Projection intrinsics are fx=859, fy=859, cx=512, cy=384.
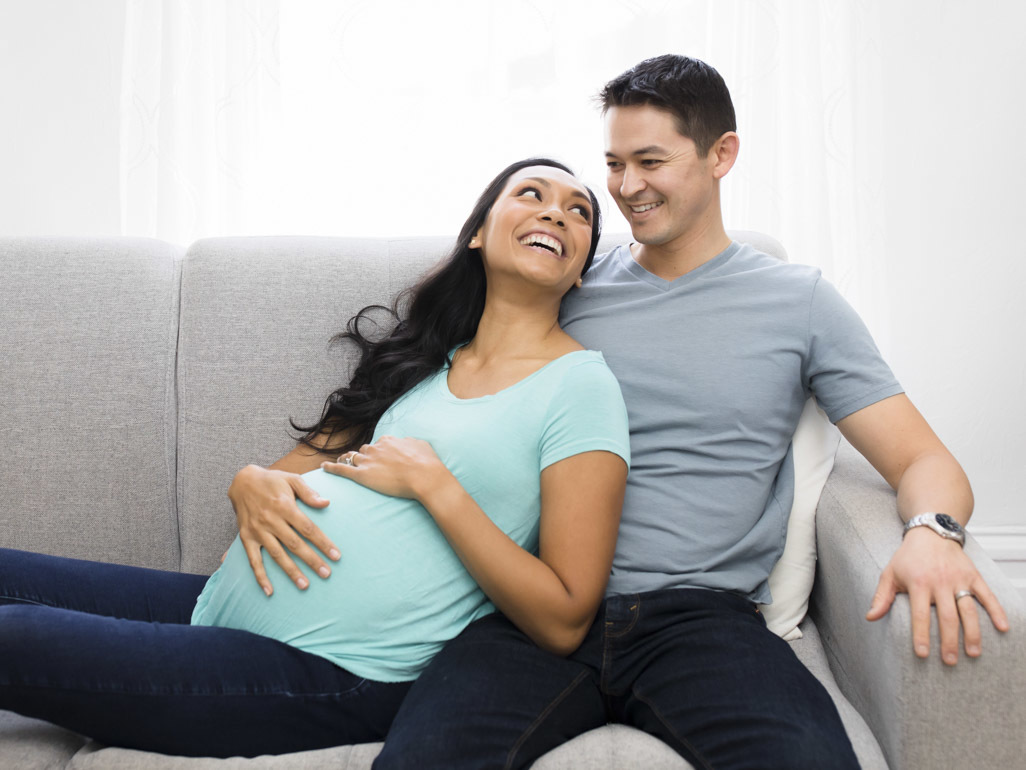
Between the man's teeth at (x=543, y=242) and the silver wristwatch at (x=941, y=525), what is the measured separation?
2.11 feet

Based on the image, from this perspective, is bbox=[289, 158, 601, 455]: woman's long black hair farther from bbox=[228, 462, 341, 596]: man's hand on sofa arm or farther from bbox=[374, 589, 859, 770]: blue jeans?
bbox=[374, 589, 859, 770]: blue jeans

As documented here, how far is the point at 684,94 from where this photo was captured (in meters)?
1.44

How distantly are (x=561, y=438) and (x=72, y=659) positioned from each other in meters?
0.67

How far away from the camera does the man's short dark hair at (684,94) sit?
1.43 metres

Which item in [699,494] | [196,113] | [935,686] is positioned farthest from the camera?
[196,113]

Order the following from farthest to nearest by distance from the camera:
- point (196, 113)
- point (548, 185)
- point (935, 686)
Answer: point (196, 113)
point (548, 185)
point (935, 686)

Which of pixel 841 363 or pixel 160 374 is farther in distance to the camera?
pixel 160 374

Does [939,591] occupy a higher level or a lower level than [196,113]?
lower

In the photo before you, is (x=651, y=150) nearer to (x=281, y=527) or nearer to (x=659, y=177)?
(x=659, y=177)

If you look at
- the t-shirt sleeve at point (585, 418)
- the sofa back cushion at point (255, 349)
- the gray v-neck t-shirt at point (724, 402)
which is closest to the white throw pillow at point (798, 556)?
the gray v-neck t-shirt at point (724, 402)

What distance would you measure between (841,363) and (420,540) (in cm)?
69

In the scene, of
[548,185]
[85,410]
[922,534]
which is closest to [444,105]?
[548,185]

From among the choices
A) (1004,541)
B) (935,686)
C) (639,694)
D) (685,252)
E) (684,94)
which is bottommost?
(1004,541)

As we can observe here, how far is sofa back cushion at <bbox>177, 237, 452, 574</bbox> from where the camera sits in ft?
5.08
